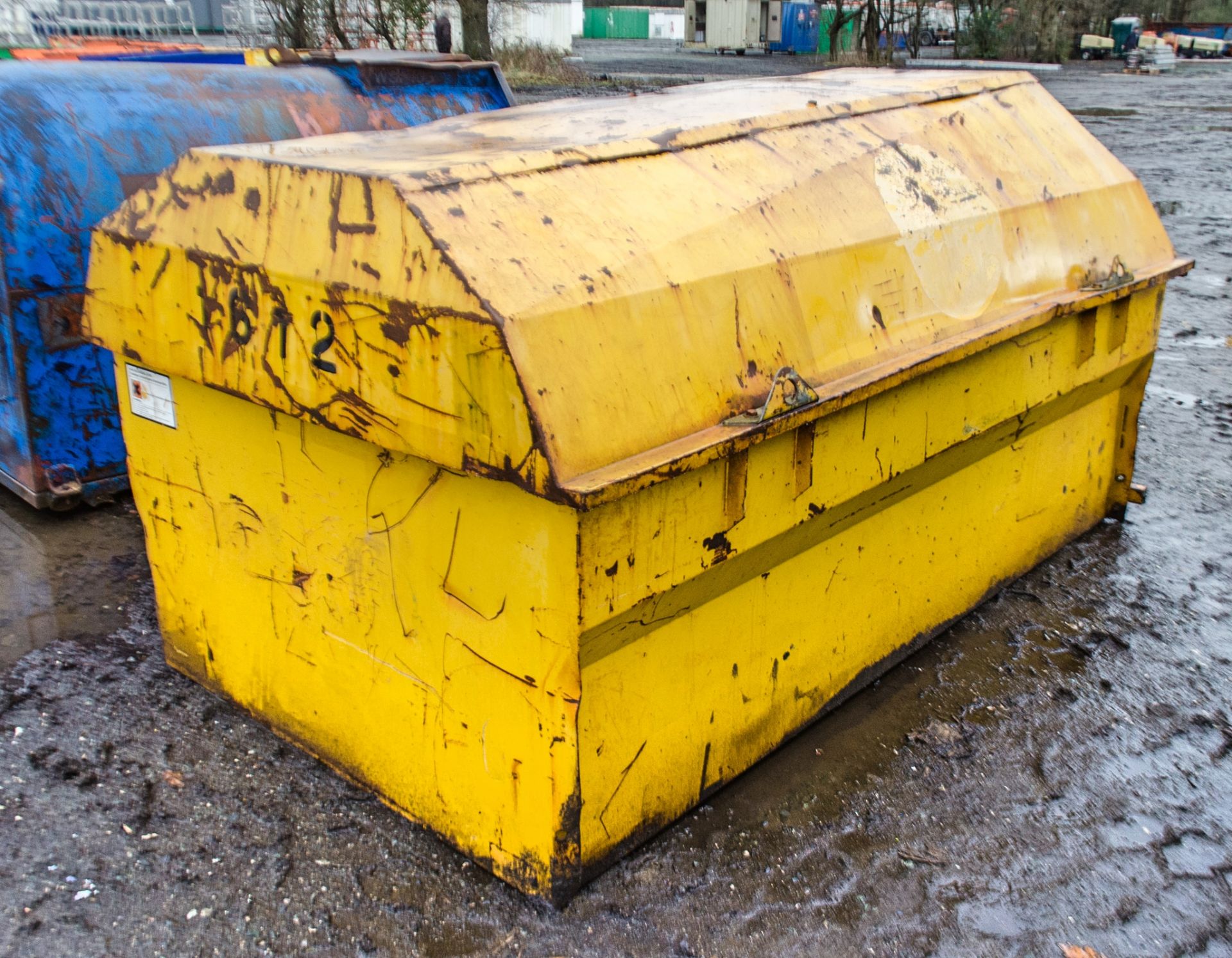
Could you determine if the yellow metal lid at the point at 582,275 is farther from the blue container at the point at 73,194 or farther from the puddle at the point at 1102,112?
the puddle at the point at 1102,112

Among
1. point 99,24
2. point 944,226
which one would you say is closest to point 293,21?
point 99,24

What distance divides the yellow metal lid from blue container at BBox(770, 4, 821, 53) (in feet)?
110

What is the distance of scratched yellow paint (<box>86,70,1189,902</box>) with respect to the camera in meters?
1.78

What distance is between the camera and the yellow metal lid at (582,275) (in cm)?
173

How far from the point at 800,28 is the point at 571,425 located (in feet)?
116

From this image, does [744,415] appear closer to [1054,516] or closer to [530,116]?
[530,116]

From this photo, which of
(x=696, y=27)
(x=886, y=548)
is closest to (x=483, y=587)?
(x=886, y=548)

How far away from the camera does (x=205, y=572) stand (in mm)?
2510

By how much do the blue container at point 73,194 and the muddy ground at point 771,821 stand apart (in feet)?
1.85

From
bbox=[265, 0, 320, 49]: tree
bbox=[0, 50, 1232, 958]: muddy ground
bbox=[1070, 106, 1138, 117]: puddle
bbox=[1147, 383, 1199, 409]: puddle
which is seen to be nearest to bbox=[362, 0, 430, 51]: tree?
bbox=[265, 0, 320, 49]: tree

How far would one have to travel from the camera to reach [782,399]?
1.99 m

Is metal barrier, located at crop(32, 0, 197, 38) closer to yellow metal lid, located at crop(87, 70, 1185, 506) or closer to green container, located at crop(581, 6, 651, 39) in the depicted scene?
yellow metal lid, located at crop(87, 70, 1185, 506)

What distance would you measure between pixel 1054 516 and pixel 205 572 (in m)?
2.50

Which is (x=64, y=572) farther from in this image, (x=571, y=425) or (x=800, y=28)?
(x=800, y=28)
